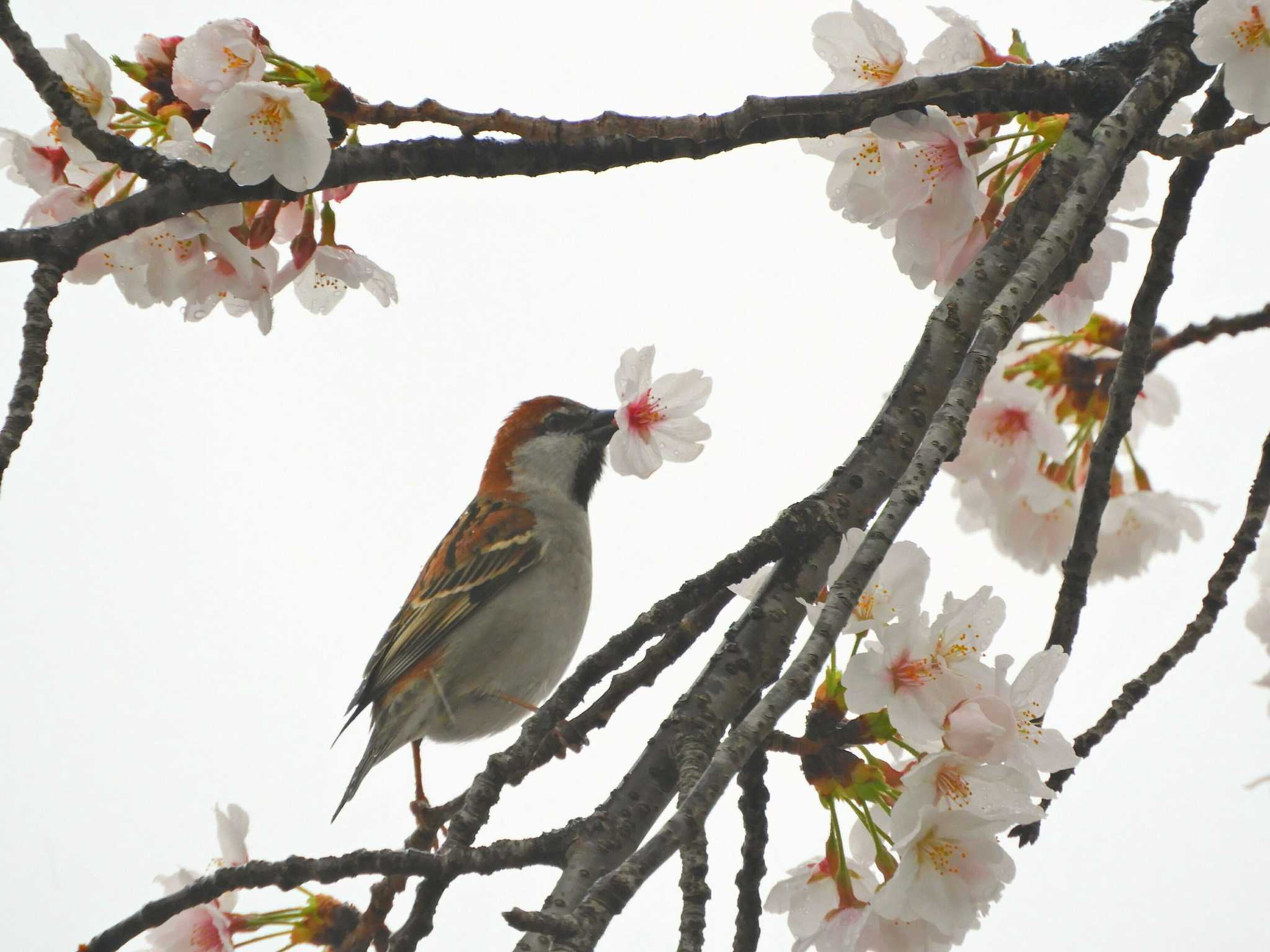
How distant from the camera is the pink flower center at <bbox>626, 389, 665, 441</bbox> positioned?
3.24 m

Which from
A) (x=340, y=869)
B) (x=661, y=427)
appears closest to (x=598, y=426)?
(x=661, y=427)

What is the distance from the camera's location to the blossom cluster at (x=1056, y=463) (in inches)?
158

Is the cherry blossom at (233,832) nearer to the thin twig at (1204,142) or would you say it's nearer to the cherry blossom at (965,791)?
the cherry blossom at (965,791)

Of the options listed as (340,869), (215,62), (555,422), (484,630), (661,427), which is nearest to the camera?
(340,869)

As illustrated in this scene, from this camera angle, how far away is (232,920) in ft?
9.75

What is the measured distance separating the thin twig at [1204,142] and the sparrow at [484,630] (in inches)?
145

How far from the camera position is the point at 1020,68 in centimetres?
253

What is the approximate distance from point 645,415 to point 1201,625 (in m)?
1.46

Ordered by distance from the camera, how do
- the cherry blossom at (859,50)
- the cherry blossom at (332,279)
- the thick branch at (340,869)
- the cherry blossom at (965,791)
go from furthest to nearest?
the cherry blossom at (859,50) → the cherry blossom at (332,279) → the cherry blossom at (965,791) → the thick branch at (340,869)

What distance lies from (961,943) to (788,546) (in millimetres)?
782

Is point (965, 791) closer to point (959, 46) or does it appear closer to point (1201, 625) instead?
point (1201, 625)

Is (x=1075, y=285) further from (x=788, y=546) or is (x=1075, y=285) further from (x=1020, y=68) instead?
(x=788, y=546)

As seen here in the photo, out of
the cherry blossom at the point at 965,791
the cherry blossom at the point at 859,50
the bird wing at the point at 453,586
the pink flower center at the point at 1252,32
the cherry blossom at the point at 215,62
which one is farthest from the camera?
the bird wing at the point at 453,586

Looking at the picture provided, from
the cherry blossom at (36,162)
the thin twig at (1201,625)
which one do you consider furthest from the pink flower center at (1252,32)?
the cherry blossom at (36,162)
